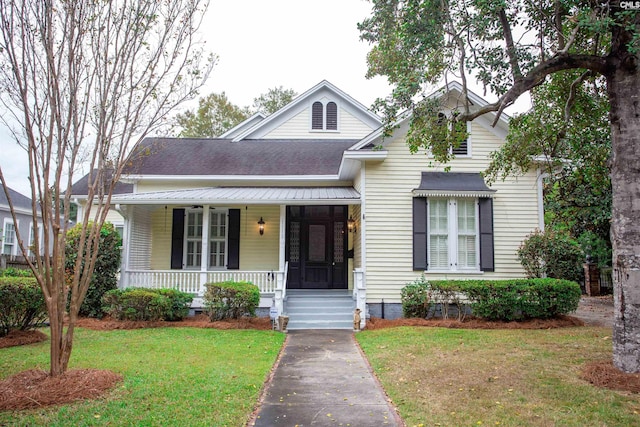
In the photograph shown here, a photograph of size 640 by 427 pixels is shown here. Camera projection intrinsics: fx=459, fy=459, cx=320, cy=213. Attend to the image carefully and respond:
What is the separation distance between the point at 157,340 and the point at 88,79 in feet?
16.8

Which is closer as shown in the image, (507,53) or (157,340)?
(507,53)

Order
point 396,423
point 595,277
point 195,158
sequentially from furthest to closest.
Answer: point 595,277
point 195,158
point 396,423

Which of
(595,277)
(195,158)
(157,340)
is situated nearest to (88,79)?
(157,340)

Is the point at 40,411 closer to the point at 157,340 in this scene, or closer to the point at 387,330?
the point at 157,340

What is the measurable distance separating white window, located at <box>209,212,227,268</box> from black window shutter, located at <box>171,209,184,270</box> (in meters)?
0.85

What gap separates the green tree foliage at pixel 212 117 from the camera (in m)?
31.1

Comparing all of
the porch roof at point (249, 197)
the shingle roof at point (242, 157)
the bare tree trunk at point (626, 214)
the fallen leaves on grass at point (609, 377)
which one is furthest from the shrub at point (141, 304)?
the bare tree trunk at point (626, 214)

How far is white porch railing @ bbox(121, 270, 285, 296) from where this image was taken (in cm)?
1195

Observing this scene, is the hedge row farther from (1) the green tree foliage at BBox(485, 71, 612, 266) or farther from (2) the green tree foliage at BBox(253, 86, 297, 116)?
(2) the green tree foliage at BBox(253, 86, 297, 116)

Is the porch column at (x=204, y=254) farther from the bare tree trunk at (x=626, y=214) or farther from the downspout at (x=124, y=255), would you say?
the bare tree trunk at (x=626, y=214)

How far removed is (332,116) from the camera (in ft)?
58.1

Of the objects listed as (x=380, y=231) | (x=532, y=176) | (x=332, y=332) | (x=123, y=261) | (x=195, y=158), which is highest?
(x=195, y=158)

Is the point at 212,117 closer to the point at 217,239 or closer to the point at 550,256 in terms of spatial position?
the point at 217,239

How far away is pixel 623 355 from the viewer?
598 cm
